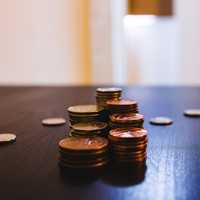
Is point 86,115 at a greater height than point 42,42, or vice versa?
point 42,42

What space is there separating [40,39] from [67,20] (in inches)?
14.5

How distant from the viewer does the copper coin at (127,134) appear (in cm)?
53

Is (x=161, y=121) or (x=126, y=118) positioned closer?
(x=126, y=118)

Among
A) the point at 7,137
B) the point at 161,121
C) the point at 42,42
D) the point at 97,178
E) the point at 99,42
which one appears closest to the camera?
the point at 97,178

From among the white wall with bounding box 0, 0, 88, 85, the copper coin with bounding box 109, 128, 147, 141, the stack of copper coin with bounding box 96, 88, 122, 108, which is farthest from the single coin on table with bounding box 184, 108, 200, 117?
the white wall with bounding box 0, 0, 88, 85

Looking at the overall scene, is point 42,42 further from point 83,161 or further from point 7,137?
point 83,161

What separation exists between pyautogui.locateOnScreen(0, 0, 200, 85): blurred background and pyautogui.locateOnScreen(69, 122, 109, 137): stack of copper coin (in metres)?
1.07

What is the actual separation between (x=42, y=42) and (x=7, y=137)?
1.39m

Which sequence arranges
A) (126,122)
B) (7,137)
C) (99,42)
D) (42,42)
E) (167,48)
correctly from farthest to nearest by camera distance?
1. (167,48)
2. (99,42)
3. (42,42)
4. (7,137)
5. (126,122)

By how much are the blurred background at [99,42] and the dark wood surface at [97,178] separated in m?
0.77

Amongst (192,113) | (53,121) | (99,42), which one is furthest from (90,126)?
(99,42)

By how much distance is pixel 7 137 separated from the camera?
709 millimetres

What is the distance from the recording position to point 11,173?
53 centimetres

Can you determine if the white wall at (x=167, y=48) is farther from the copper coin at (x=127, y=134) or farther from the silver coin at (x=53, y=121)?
the copper coin at (x=127, y=134)
